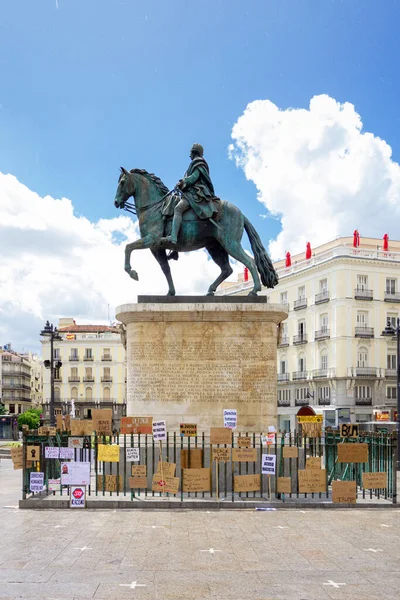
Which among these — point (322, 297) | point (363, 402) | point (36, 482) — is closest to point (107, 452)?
point (36, 482)

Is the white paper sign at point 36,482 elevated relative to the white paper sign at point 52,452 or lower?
lower

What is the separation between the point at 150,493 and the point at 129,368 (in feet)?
8.83

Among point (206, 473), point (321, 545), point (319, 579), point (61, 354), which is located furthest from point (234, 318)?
point (61, 354)

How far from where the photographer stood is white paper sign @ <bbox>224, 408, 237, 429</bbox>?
15.6 m

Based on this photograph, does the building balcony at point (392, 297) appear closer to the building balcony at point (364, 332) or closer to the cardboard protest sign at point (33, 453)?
the building balcony at point (364, 332)

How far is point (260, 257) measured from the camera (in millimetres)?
18172

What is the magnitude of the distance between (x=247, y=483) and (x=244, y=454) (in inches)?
23.0

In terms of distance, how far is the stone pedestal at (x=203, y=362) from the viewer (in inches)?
644

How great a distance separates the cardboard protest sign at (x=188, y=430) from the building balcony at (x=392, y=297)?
160ft

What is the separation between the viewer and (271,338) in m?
16.7

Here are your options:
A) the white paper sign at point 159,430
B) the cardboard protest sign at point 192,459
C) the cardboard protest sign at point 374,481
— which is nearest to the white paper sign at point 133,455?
the white paper sign at point 159,430

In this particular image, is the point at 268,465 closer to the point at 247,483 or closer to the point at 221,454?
the point at 247,483

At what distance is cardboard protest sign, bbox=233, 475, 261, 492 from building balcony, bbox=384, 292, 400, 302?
4851 centimetres

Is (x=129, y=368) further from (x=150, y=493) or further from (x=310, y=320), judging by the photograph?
(x=310, y=320)
